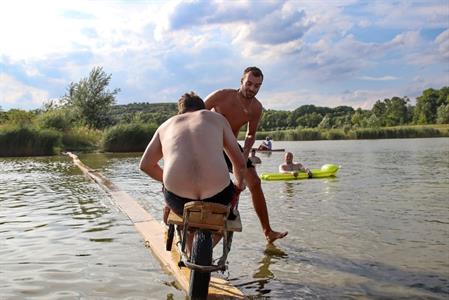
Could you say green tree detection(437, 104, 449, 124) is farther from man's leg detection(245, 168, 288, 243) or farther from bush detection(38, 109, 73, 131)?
man's leg detection(245, 168, 288, 243)

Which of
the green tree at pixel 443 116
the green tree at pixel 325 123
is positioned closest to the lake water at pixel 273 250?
the green tree at pixel 443 116

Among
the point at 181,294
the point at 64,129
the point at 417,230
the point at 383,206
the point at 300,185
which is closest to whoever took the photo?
the point at 181,294

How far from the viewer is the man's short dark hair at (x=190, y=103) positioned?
4.18 m

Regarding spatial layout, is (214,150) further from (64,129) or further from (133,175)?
(64,129)

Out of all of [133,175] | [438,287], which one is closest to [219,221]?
[438,287]

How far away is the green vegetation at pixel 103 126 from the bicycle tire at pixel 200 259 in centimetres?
3292

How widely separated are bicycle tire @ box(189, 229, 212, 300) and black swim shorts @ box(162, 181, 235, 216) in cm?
29

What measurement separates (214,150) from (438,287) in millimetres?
2621

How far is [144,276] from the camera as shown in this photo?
16.4ft

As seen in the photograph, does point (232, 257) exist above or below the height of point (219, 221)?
below

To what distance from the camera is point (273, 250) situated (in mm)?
6094

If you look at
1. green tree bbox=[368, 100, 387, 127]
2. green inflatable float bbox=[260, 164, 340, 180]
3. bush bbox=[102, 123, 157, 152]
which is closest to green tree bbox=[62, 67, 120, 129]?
bush bbox=[102, 123, 157, 152]

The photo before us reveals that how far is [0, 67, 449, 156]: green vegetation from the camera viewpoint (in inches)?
1345

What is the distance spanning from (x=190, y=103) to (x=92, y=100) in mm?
54841
